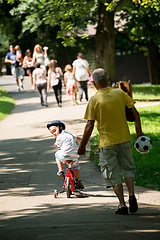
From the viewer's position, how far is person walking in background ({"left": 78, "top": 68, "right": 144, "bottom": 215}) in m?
6.42

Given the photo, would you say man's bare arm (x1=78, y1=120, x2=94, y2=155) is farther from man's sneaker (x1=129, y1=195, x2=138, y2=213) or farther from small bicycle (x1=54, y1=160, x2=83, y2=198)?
small bicycle (x1=54, y1=160, x2=83, y2=198)

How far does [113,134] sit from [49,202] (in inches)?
67.9

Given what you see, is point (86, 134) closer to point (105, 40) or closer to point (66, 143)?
point (66, 143)

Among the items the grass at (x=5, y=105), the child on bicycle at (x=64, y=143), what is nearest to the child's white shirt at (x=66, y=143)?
the child on bicycle at (x=64, y=143)

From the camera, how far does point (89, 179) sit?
966 cm

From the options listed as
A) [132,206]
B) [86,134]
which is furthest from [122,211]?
[86,134]

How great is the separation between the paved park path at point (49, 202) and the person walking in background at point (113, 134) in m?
0.39

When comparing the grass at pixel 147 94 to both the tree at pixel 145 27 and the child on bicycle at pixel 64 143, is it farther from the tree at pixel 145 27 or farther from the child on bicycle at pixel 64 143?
the child on bicycle at pixel 64 143

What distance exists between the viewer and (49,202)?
298 inches

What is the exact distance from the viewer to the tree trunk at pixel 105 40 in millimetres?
22562

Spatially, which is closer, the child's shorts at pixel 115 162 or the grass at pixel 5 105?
the child's shorts at pixel 115 162

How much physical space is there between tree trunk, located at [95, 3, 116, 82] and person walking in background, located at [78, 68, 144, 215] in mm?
Result: 16278

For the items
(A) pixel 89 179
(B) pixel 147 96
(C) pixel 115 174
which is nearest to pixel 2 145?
(A) pixel 89 179

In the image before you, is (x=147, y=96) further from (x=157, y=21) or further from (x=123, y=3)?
(x=157, y=21)
